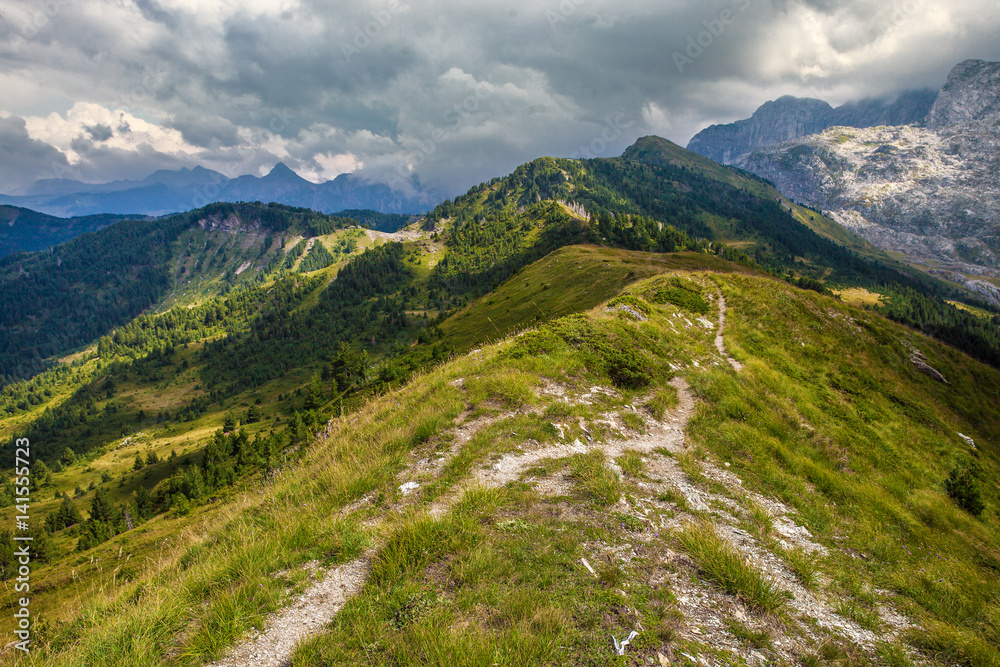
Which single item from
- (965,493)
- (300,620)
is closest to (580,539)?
(300,620)

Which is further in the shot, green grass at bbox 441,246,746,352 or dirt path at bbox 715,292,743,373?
green grass at bbox 441,246,746,352

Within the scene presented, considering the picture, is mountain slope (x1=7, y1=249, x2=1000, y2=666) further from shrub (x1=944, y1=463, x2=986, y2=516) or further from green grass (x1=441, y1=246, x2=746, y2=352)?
green grass (x1=441, y1=246, x2=746, y2=352)

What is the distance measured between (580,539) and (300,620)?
16.2 ft

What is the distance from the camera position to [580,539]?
7.62 metres

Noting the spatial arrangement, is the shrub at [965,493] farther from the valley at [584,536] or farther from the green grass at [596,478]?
the green grass at [596,478]

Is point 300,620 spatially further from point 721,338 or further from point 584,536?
point 721,338

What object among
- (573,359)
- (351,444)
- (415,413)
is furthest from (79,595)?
(573,359)

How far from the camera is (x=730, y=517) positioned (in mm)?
9984

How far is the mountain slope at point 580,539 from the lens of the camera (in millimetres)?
5555

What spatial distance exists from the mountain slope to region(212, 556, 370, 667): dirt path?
11 centimetres

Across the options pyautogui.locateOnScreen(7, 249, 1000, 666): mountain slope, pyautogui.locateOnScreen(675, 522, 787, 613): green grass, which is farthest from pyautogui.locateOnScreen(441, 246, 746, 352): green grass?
pyautogui.locateOnScreen(675, 522, 787, 613): green grass

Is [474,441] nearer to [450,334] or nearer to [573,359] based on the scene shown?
[573,359]

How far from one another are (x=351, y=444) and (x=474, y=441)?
384cm

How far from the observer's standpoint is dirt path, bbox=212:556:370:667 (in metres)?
5.20
